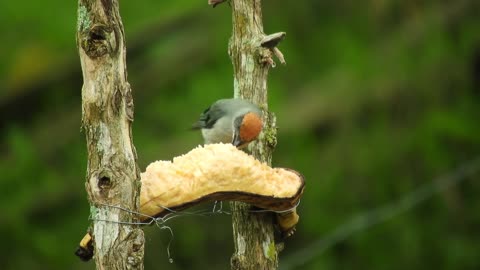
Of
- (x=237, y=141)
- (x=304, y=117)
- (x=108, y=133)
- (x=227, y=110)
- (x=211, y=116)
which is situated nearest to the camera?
(x=108, y=133)

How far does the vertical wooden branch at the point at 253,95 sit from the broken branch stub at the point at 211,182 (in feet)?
0.95

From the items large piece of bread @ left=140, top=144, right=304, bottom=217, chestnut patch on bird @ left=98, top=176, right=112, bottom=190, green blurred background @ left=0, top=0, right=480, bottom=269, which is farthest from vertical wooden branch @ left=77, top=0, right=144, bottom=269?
green blurred background @ left=0, top=0, right=480, bottom=269

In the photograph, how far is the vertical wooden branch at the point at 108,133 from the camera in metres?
3.16

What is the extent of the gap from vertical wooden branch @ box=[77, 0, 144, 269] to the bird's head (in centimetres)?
85

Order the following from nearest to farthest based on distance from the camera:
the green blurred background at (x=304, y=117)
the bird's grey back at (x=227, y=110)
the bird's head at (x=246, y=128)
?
the bird's head at (x=246, y=128)
the bird's grey back at (x=227, y=110)
the green blurred background at (x=304, y=117)

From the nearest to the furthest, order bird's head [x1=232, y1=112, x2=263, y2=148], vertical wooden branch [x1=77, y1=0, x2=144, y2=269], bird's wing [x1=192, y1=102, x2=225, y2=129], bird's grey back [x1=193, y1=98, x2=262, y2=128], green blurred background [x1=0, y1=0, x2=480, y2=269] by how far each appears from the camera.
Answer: vertical wooden branch [x1=77, y1=0, x2=144, y2=269], bird's head [x1=232, y1=112, x2=263, y2=148], bird's grey back [x1=193, y1=98, x2=262, y2=128], bird's wing [x1=192, y1=102, x2=225, y2=129], green blurred background [x1=0, y1=0, x2=480, y2=269]

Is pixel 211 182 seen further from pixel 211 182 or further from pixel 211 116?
pixel 211 116

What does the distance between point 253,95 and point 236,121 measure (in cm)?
17

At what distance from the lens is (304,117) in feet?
24.5

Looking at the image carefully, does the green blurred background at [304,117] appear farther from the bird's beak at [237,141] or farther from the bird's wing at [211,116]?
the bird's beak at [237,141]

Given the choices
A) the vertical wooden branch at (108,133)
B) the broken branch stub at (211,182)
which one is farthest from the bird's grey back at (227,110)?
the vertical wooden branch at (108,133)

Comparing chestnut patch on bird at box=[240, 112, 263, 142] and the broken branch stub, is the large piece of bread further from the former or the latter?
chestnut patch on bird at box=[240, 112, 263, 142]

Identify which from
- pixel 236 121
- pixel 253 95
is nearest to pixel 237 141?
pixel 236 121

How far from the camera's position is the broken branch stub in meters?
3.55
